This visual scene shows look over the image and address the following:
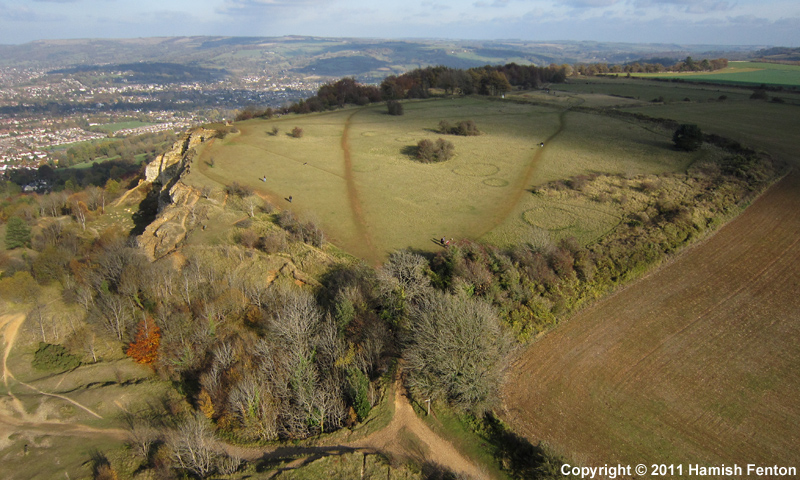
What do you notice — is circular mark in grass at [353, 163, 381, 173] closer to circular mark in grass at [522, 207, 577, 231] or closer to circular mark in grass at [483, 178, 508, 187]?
circular mark in grass at [483, 178, 508, 187]

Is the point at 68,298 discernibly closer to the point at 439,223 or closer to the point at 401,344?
the point at 401,344

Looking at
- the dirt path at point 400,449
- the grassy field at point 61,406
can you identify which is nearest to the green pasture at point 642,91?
the dirt path at point 400,449

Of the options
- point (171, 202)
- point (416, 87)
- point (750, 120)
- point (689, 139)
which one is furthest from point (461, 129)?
point (750, 120)

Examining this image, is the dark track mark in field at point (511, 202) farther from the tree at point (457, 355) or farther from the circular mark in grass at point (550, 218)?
the tree at point (457, 355)

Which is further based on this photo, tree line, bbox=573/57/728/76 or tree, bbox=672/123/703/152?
tree line, bbox=573/57/728/76

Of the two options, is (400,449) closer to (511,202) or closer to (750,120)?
(511,202)

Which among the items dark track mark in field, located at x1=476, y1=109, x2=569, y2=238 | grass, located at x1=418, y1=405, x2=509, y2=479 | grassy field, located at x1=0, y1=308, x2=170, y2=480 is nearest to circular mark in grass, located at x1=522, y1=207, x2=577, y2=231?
dark track mark in field, located at x1=476, y1=109, x2=569, y2=238

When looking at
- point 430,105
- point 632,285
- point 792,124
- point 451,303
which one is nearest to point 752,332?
point 632,285
